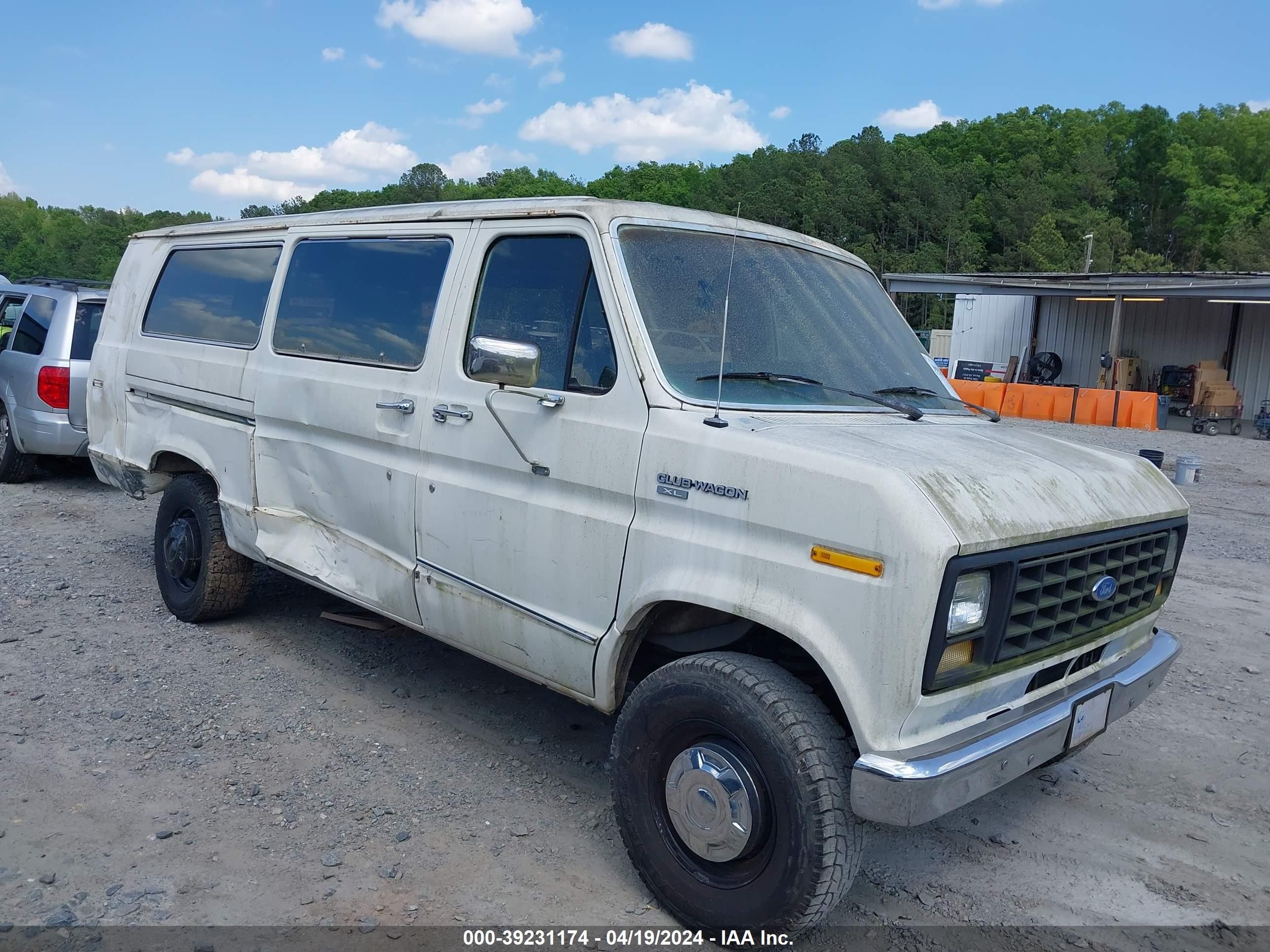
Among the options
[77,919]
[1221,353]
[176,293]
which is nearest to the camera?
[77,919]

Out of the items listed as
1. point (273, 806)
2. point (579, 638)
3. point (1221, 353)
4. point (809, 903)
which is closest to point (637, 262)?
point (579, 638)

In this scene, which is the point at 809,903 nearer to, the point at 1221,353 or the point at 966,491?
the point at 966,491

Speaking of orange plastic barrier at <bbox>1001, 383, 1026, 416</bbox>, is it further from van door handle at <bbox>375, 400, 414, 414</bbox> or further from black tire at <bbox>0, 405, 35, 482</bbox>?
van door handle at <bbox>375, 400, 414, 414</bbox>

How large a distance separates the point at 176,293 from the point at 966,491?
5051 mm

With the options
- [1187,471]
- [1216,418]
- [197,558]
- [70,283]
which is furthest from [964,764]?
[1216,418]

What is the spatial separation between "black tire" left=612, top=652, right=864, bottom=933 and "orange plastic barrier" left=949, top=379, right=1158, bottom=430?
57.6ft

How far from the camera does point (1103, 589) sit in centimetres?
318

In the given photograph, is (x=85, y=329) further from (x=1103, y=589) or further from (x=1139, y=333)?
(x=1139, y=333)

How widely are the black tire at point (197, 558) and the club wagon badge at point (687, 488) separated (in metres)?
3.29

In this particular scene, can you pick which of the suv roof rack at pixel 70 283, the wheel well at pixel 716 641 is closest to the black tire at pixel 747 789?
the wheel well at pixel 716 641

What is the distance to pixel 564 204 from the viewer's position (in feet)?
12.1

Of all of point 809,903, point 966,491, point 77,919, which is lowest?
point 77,919

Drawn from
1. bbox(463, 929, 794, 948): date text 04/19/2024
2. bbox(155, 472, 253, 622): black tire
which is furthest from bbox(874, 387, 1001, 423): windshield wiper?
bbox(155, 472, 253, 622): black tire

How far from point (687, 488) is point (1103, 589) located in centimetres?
144
